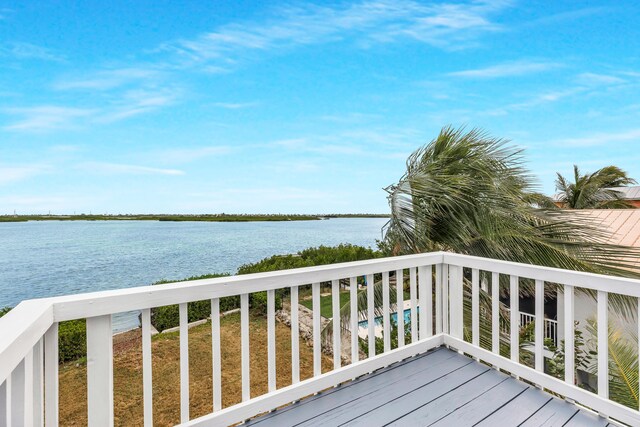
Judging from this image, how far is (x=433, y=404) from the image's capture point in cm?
198

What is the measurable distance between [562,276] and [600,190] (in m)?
16.0

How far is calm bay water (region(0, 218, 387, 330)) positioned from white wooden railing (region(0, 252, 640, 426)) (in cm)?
277

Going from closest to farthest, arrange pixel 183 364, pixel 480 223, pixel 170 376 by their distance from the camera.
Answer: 1. pixel 183 364
2. pixel 480 223
3. pixel 170 376

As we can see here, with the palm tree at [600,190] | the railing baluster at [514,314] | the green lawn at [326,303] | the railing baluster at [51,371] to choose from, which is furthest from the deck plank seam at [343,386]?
the palm tree at [600,190]

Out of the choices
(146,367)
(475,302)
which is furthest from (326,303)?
(146,367)

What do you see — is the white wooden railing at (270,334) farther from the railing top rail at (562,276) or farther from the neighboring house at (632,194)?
the neighboring house at (632,194)

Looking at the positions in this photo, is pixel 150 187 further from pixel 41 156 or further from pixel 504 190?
pixel 504 190

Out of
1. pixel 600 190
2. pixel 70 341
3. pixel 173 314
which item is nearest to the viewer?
pixel 70 341

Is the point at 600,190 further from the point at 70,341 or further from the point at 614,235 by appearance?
the point at 70,341

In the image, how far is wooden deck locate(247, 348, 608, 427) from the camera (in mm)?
1821

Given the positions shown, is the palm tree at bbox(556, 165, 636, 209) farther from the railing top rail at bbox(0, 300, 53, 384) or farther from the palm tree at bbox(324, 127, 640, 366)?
the railing top rail at bbox(0, 300, 53, 384)

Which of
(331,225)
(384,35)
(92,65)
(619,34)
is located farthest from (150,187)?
(619,34)

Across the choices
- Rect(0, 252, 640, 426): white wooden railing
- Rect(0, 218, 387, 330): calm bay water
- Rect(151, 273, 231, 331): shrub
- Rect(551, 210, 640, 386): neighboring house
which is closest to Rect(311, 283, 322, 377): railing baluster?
Rect(0, 252, 640, 426): white wooden railing

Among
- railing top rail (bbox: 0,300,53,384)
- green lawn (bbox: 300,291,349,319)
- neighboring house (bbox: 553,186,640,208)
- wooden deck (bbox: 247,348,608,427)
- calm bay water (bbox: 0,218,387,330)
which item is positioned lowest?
green lawn (bbox: 300,291,349,319)
